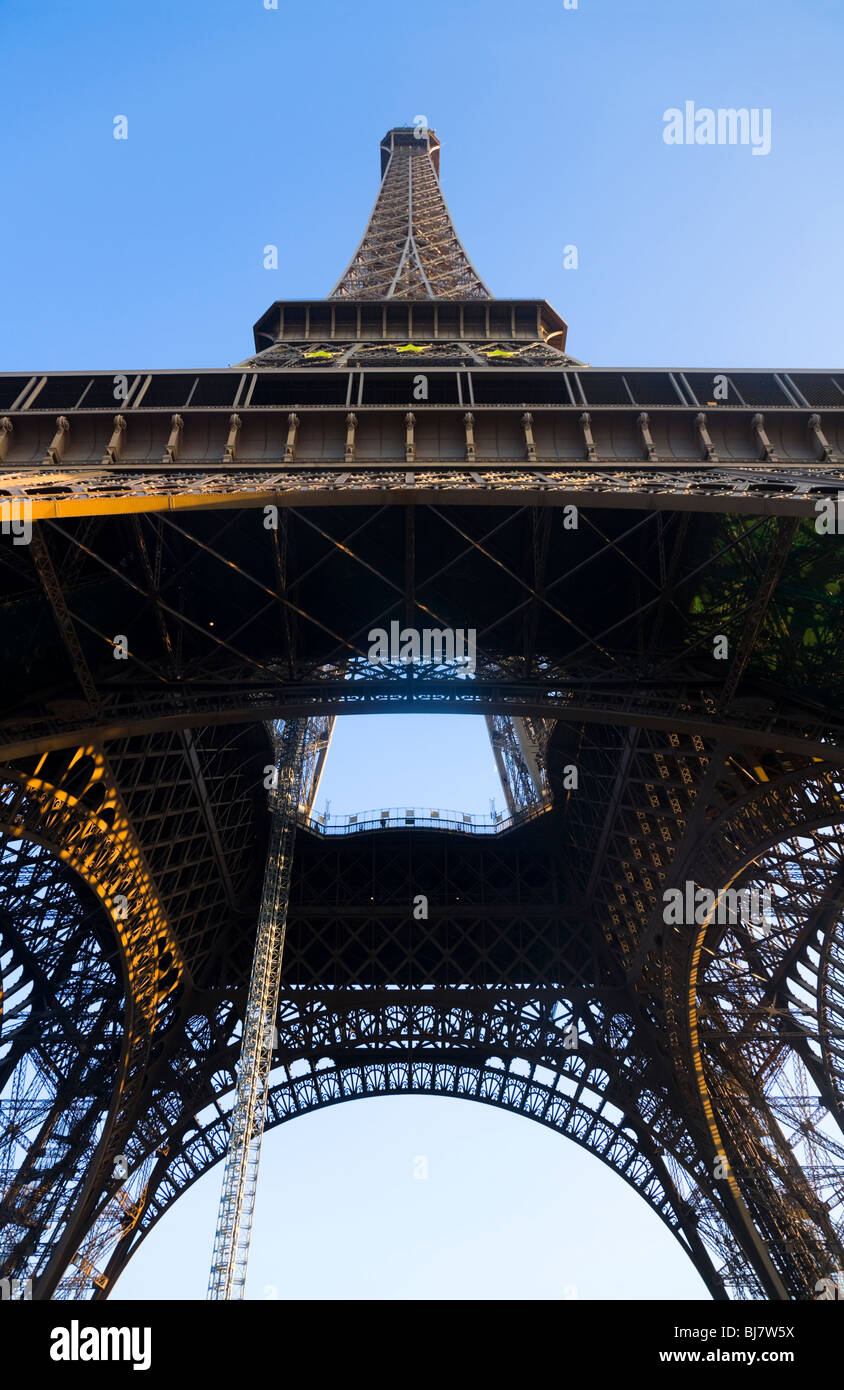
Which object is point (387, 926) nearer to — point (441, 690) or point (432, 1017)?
point (432, 1017)

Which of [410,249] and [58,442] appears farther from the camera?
[410,249]

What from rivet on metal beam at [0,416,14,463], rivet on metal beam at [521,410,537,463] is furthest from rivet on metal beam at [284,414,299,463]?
rivet on metal beam at [0,416,14,463]

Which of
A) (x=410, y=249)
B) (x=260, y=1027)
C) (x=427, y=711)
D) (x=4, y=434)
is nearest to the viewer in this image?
(x=427, y=711)

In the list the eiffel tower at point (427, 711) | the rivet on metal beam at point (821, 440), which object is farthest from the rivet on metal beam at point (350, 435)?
the rivet on metal beam at point (821, 440)

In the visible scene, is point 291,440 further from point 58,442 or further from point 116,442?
point 58,442

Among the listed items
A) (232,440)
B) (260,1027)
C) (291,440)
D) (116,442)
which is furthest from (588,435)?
(260,1027)
